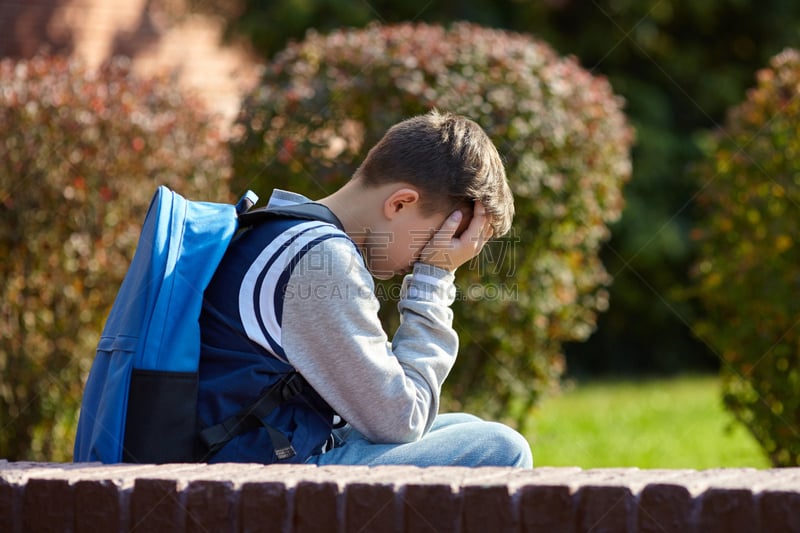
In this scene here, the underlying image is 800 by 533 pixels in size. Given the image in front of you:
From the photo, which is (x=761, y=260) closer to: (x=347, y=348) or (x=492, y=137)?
(x=492, y=137)

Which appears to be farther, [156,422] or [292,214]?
[292,214]

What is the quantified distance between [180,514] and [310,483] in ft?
0.78

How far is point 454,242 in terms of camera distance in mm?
2387

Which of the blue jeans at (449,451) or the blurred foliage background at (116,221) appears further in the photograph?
the blurred foliage background at (116,221)

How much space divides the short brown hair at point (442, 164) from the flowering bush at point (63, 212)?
8.16ft

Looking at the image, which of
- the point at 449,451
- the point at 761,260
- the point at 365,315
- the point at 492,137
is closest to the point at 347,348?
the point at 365,315

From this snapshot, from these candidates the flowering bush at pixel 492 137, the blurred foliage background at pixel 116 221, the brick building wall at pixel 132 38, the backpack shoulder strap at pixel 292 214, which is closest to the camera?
the backpack shoulder strap at pixel 292 214

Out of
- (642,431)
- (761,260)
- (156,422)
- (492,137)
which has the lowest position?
(642,431)

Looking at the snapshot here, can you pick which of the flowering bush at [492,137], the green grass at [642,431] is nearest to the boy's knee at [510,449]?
the flowering bush at [492,137]

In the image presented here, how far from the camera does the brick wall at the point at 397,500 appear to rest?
152cm

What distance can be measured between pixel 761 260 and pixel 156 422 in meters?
3.13

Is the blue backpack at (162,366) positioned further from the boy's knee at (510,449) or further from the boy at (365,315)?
the boy's knee at (510,449)

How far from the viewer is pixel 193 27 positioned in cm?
948

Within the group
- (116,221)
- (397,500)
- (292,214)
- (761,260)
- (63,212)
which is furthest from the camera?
(116,221)
